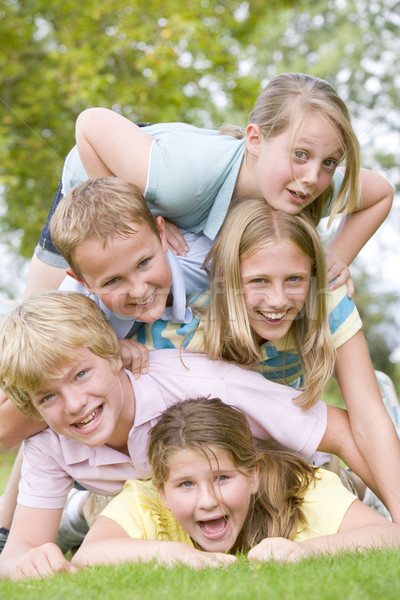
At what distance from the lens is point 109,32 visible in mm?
9523

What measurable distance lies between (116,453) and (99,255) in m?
0.88

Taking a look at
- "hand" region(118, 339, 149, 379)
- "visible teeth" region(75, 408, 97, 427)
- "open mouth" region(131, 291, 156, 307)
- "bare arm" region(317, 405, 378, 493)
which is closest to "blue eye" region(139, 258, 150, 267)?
"open mouth" region(131, 291, 156, 307)

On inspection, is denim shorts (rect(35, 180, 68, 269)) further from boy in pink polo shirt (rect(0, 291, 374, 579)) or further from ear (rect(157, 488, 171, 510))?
ear (rect(157, 488, 171, 510))

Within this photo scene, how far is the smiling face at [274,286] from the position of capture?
3.42 m

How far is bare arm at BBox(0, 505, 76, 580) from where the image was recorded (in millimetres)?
2857

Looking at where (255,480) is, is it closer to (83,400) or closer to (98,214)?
(83,400)

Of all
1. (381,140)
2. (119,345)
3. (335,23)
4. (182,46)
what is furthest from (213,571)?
(335,23)

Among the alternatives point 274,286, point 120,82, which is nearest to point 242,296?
point 274,286

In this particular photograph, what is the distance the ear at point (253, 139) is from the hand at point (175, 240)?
506 millimetres

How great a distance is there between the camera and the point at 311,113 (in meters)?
3.42

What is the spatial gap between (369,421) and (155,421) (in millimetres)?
936

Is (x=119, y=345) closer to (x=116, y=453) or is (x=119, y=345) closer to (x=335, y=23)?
(x=116, y=453)

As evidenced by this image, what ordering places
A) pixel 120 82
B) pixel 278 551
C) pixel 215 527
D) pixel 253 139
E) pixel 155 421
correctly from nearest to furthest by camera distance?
pixel 278 551 < pixel 215 527 < pixel 155 421 < pixel 253 139 < pixel 120 82

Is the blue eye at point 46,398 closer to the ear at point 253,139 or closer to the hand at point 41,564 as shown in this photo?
the hand at point 41,564
